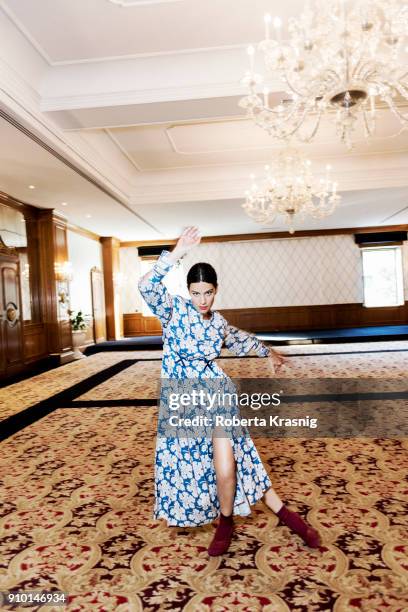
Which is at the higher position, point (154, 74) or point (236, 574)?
point (154, 74)

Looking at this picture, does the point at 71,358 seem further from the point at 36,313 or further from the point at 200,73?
the point at 200,73

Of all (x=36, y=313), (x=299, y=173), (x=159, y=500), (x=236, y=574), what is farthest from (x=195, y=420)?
(x=36, y=313)

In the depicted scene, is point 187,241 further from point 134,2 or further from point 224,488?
point 134,2

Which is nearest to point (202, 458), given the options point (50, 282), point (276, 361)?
point (276, 361)

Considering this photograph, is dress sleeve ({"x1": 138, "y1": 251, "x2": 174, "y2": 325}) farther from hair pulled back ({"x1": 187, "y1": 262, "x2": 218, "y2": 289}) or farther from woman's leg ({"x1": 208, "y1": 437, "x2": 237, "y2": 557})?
woman's leg ({"x1": 208, "y1": 437, "x2": 237, "y2": 557})

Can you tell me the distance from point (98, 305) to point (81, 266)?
4.93ft

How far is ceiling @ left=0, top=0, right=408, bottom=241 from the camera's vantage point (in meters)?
4.08

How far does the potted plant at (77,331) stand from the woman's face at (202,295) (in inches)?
341

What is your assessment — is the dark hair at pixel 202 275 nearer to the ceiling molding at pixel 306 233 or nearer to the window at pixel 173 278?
the ceiling molding at pixel 306 233

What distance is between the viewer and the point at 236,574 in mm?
1955

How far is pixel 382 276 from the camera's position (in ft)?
46.6

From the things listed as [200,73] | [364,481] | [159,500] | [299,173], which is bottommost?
[364,481]

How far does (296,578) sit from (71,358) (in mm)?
8770

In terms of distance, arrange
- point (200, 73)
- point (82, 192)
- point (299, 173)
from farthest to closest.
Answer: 1. point (82, 192)
2. point (299, 173)
3. point (200, 73)
